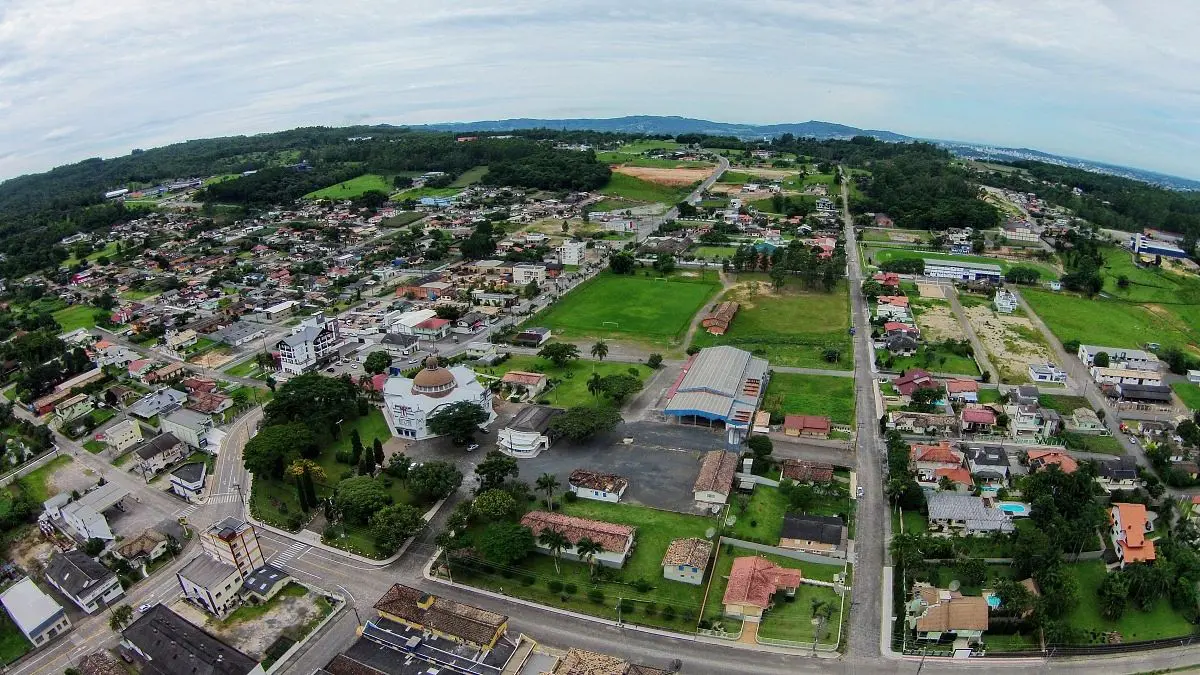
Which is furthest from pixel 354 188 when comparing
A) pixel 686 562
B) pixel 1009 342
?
pixel 686 562

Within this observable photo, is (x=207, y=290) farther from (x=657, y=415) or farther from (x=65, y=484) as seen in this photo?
(x=657, y=415)

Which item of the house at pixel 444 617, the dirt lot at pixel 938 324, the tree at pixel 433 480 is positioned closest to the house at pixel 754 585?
the house at pixel 444 617

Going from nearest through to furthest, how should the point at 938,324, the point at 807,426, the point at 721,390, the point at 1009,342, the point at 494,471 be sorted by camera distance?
1. the point at 494,471
2. the point at 807,426
3. the point at 721,390
4. the point at 1009,342
5. the point at 938,324

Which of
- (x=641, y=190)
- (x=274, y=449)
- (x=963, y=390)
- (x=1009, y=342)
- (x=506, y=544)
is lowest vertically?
(x=506, y=544)

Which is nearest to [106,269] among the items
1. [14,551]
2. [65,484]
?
[65,484]

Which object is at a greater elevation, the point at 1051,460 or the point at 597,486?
the point at 1051,460

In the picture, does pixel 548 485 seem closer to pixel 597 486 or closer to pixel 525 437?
pixel 597 486

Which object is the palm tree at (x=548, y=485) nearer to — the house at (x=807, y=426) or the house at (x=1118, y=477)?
the house at (x=807, y=426)
